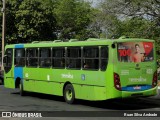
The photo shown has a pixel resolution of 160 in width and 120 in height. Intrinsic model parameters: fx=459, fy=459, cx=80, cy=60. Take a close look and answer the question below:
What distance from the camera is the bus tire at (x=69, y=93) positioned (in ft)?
58.5

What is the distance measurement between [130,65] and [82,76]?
2.10m

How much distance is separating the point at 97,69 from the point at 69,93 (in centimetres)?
220

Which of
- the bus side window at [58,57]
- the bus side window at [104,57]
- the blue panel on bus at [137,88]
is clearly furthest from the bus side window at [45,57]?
the blue panel on bus at [137,88]

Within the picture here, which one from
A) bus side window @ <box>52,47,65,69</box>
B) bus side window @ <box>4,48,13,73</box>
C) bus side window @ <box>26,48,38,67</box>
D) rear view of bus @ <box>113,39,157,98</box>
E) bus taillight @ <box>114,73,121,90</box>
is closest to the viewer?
bus taillight @ <box>114,73,121,90</box>

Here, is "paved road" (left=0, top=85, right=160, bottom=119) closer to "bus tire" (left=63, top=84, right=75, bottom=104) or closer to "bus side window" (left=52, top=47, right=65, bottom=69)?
"bus tire" (left=63, top=84, right=75, bottom=104)

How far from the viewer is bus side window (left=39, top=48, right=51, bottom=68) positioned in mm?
19575

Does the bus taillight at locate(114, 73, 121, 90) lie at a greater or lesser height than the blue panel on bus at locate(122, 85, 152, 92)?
greater

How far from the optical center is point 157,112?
15125 millimetres

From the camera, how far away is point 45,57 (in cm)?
1984

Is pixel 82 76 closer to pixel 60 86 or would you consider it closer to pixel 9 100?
pixel 60 86

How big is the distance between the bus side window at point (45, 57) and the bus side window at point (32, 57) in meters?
0.45

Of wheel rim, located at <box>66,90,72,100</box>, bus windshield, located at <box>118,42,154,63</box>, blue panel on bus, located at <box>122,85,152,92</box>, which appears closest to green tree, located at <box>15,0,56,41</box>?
wheel rim, located at <box>66,90,72,100</box>

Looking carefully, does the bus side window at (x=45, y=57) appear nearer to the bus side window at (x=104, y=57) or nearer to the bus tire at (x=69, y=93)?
the bus tire at (x=69, y=93)

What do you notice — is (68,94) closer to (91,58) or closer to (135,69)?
(91,58)
